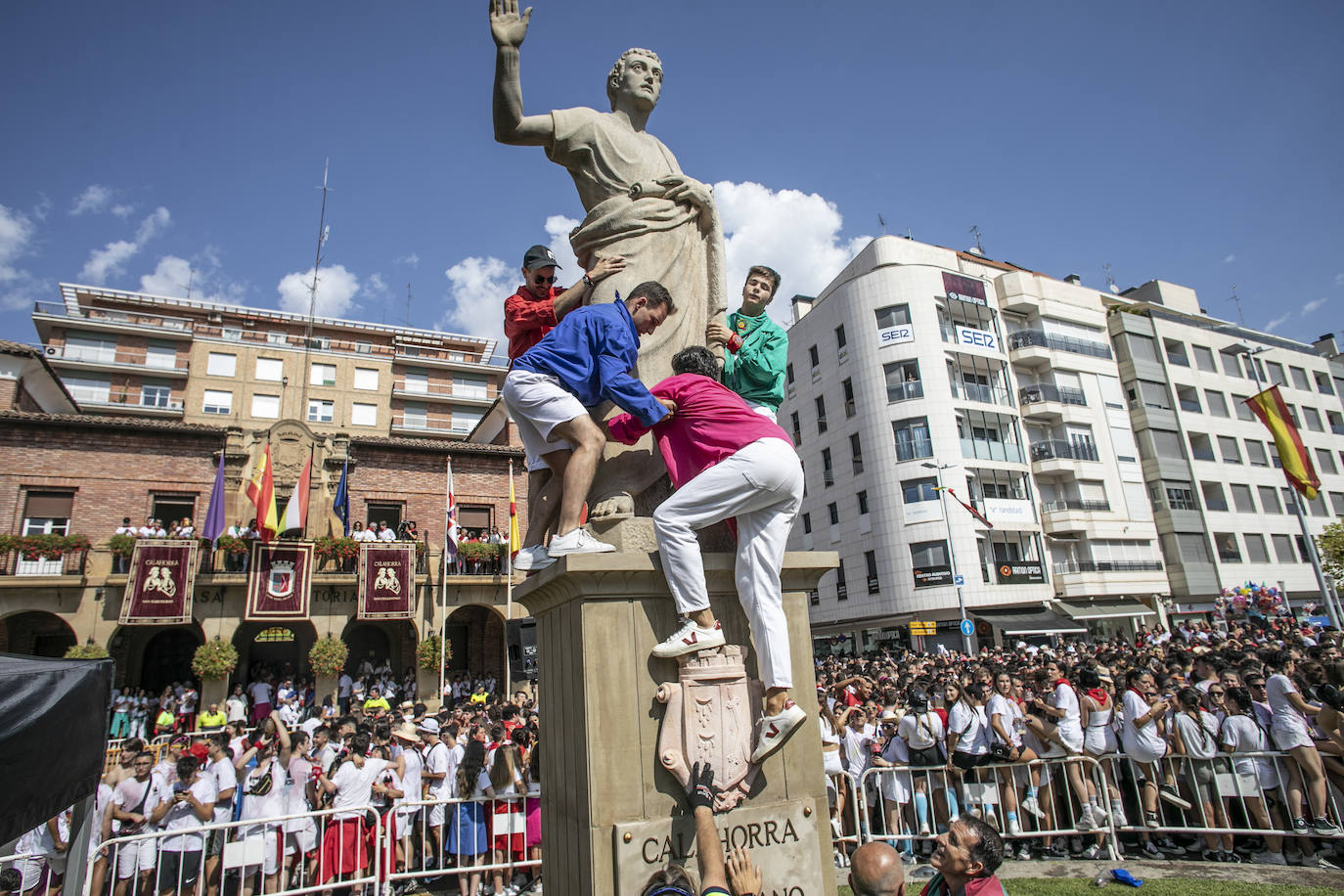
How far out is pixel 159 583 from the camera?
23.0 metres

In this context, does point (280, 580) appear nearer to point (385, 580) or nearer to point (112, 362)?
point (385, 580)

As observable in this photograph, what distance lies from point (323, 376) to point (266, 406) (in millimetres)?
3586

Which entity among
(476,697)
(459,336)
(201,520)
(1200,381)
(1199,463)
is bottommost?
(476,697)

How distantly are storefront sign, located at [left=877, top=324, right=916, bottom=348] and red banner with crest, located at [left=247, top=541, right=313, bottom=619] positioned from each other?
2568 cm

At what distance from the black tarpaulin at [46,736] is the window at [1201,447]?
4897 centimetres

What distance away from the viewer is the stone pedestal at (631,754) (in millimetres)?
3412

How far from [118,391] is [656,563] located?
5176 centimetres

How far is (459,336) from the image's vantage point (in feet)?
192

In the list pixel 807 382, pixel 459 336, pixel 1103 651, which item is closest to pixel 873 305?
pixel 807 382

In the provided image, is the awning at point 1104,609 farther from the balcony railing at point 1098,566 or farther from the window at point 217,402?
the window at point 217,402

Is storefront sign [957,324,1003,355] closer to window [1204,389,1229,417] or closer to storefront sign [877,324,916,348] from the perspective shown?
storefront sign [877,324,916,348]

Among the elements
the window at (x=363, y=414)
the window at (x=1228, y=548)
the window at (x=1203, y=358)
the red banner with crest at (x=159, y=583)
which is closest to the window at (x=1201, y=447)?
the window at (x=1228, y=548)

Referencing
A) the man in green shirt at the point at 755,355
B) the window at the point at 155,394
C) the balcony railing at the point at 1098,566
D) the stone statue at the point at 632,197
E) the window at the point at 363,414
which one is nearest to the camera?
the stone statue at the point at 632,197

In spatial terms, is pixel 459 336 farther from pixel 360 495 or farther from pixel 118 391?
pixel 360 495
